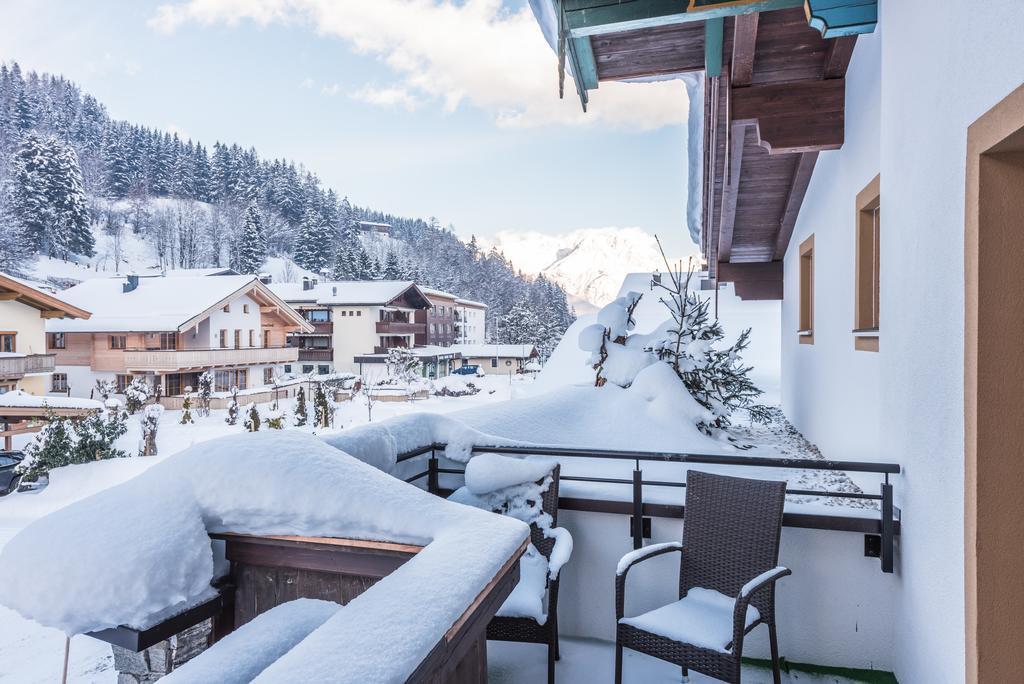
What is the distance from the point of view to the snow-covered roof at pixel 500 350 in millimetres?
35000

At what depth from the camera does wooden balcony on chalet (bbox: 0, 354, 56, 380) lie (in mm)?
13500

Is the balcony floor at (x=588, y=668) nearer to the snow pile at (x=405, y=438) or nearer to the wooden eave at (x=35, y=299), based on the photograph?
the snow pile at (x=405, y=438)

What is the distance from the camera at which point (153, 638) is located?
4.17ft

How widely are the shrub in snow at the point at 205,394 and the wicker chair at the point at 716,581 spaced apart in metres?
18.6

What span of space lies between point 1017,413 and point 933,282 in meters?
0.56

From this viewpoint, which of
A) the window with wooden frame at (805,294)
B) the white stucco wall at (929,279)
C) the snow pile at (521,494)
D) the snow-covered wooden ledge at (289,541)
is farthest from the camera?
the window with wooden frame at (805,294)

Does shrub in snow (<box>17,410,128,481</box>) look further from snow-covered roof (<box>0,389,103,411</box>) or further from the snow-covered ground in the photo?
snow-covered roof (<box>0,389,103,411</box>)

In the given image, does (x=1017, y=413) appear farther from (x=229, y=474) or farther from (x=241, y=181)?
(x=241, y=181)

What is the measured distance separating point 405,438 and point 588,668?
137cm

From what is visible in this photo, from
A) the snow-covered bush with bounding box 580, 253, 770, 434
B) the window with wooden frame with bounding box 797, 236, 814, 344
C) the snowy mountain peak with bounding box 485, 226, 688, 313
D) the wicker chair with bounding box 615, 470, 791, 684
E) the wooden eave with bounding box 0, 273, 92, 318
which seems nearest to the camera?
the wicker chair with bounding box 615, 470, 791, 684

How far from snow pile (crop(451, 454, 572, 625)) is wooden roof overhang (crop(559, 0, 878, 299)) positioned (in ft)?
6.95

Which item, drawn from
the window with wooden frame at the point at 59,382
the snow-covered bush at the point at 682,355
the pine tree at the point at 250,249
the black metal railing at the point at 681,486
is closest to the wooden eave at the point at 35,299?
the window with wooden frame at the point at 59,382

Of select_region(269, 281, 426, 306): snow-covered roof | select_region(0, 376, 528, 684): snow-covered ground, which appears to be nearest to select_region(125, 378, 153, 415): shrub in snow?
select_region(0, 376, 528, 684): snow-covered ground

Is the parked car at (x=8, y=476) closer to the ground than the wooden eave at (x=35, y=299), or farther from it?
closer to the ground
